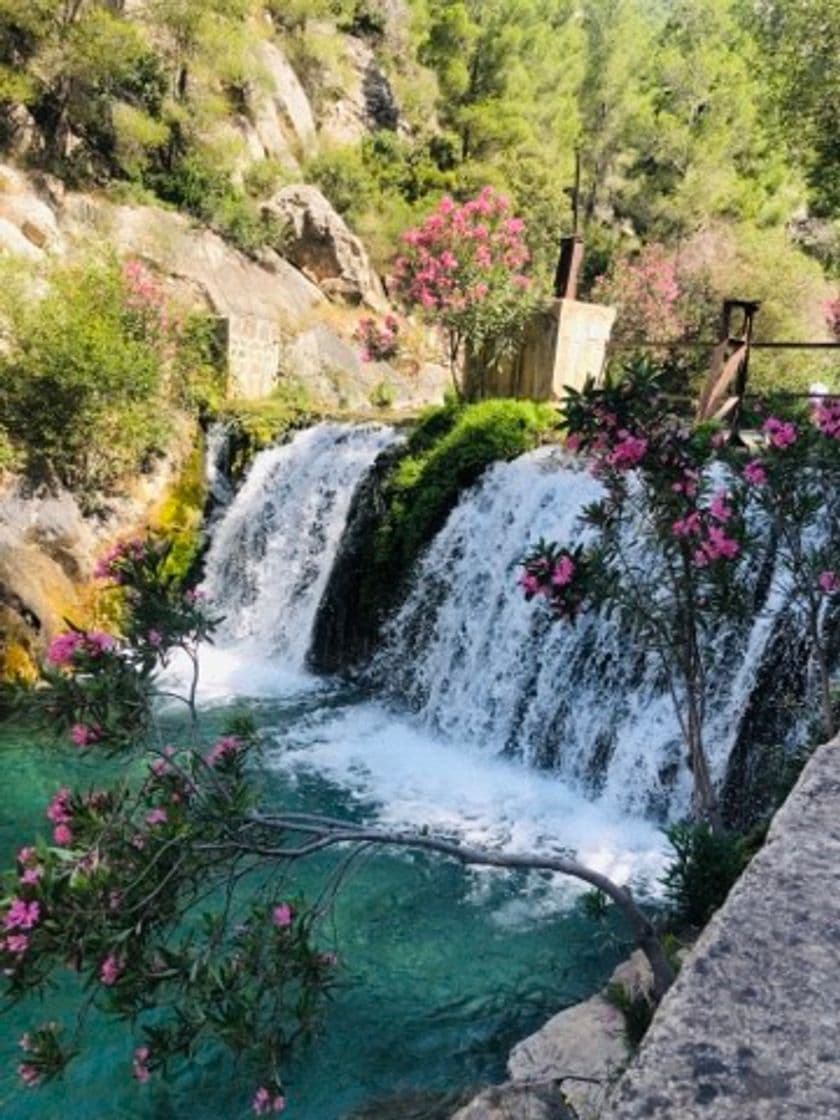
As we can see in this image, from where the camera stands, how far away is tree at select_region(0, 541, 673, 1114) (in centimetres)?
272

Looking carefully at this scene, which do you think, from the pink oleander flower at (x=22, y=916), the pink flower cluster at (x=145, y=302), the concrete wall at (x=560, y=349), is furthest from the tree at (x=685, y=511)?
the pink flower cluster at (x=145, y=302)

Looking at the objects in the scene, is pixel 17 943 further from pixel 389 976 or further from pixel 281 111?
pixel 281 111

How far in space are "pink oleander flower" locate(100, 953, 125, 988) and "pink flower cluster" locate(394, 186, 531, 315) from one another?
10413 millimetres

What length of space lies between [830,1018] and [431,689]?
8.63 metres

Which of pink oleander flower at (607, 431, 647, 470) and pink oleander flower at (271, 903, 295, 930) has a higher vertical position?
pink oleander flower at (607, 431, 647, 470)

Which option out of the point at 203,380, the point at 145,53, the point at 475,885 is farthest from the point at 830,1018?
the point at 145,53

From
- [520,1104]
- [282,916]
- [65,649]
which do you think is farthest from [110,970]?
[520,1104]

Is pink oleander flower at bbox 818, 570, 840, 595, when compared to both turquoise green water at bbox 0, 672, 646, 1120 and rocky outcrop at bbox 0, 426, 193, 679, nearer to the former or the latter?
turquoise green water at bbox 0, 672, 646, 1120

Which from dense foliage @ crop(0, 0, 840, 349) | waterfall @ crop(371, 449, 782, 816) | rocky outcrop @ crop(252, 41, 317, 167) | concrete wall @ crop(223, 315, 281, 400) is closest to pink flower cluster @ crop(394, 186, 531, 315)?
waterfall @ crop(371, 449, 782, 816)

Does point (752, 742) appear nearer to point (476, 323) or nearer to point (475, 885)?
point (475, 885)

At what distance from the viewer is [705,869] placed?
4.14 metres

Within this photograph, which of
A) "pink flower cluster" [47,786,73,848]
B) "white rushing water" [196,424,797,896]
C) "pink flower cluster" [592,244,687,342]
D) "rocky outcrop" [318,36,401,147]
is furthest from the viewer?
"rocky outcrop" [318,36,401,147]

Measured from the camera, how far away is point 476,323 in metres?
12.1

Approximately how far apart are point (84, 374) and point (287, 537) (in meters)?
3.37
